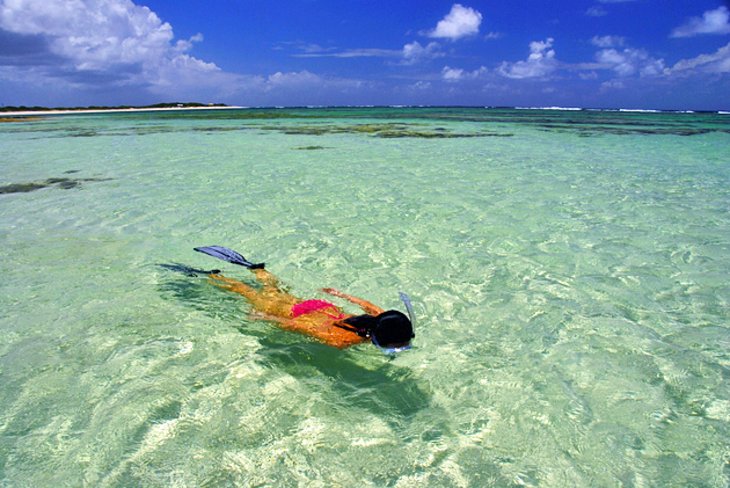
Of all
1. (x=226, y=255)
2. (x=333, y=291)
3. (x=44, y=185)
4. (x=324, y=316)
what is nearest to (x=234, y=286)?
(x=226, y=255)

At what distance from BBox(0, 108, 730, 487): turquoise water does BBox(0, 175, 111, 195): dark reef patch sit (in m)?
2.11

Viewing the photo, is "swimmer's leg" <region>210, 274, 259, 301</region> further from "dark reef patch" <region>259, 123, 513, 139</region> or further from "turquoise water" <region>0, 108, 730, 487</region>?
"dark reef patch" <region>259, 123, 513, 139</region>

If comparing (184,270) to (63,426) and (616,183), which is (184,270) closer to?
(63,426)

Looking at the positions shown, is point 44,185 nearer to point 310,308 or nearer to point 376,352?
point 310,308

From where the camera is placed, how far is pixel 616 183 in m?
11.5

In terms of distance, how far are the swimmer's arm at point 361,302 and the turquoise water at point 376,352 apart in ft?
0.73

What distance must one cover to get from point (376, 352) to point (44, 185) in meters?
11.6

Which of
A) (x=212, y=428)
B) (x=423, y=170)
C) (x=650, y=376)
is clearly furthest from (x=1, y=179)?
(x=650, y=376)

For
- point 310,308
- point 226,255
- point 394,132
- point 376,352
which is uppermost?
point 394,132

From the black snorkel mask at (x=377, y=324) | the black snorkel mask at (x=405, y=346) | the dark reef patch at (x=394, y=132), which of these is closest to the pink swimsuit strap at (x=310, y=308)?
the black snorkel mask at (x=377, y=324)

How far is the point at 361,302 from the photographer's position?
481 centimetres

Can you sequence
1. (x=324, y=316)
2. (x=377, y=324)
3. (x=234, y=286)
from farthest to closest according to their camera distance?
(x=234, y=286) → (x=324, y=316) → (x=377, y=324)

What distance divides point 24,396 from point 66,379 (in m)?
0.28

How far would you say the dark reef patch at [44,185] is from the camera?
1085cm
